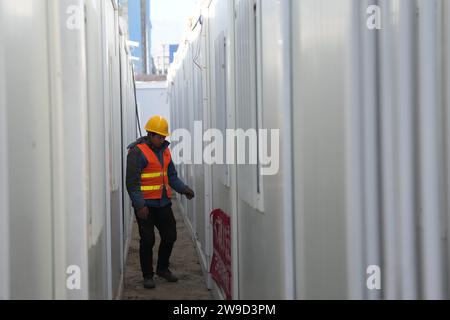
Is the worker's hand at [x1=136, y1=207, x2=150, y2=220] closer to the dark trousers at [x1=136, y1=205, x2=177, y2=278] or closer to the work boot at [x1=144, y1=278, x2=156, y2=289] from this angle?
the dark trousers at [x1=136, y1=205, x2=177, y2=278]

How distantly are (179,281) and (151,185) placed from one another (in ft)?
4.27

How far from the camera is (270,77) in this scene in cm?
336

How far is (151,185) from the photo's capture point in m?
6.62

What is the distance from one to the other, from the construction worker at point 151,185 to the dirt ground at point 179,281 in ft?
0.67

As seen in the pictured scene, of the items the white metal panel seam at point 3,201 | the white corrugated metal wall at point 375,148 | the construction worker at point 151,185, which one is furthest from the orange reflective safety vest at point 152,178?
the white metal panel seam at point 3,201

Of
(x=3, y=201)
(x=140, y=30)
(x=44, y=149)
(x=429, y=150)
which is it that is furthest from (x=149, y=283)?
(x=140, y=30)

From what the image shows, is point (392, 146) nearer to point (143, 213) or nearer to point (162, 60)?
point (143, 213)

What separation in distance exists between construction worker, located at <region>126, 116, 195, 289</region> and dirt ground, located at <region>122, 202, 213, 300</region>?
0.20m

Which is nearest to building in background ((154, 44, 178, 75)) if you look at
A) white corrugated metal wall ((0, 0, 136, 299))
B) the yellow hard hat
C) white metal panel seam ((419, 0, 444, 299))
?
the yellow hard hat

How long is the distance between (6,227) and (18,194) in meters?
0.25

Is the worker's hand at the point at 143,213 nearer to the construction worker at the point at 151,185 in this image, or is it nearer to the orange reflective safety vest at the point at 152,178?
the construction worker at the point at 151,185

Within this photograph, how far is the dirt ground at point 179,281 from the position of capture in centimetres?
655
